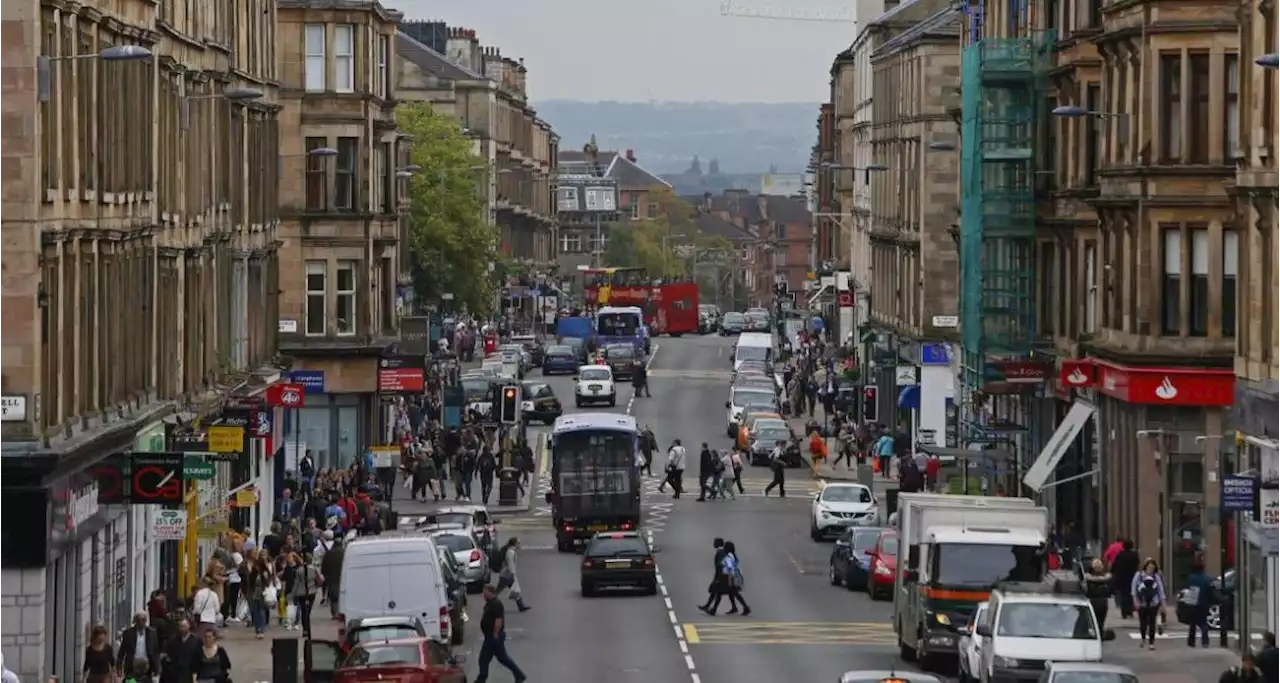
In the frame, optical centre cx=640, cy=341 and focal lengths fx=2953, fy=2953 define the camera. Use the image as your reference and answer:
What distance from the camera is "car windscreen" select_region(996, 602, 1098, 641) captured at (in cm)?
3869

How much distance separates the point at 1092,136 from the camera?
63.2m

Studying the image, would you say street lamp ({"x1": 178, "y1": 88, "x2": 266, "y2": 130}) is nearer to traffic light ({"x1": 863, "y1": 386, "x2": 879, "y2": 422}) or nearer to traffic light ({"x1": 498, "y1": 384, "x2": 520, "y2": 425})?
traffic light ({"x1": 498, "y1": 384, "x2": 520, "y2": 425})

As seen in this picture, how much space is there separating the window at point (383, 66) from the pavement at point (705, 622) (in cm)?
1334

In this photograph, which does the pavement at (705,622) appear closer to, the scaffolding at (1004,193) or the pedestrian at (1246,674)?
the pedestrian at (1246,674)

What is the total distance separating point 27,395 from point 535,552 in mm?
30789

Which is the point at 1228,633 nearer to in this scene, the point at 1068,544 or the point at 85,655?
the point at 1068,544

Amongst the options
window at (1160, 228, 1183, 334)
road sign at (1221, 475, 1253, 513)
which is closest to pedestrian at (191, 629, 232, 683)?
road sign at (1221, 475, 1253, 513)

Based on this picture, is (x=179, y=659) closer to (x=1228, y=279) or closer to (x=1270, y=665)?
(x=1270, y=665)

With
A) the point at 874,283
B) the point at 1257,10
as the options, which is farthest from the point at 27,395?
the point at 874,283

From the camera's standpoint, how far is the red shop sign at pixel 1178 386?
178 feet

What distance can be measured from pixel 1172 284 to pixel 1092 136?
8493 millimetres

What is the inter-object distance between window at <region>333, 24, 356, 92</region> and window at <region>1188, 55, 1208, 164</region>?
32.7 metres

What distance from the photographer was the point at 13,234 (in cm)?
3734

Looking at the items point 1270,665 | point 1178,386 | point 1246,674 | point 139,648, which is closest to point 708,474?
point 1178,386
